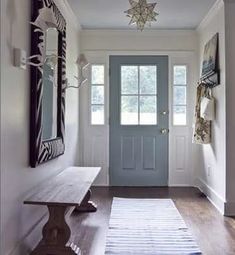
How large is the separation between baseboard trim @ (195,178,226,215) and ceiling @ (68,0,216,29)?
2.20 metres

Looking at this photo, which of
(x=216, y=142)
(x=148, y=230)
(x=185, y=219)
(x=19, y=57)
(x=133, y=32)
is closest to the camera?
(x=19, y=57)

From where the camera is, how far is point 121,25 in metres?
5.65

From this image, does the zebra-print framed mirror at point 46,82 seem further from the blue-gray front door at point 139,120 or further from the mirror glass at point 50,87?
the blue-gray front door at point 139,120

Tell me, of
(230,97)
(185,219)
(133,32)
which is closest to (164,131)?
(133,32)

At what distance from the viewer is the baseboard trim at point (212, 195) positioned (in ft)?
14.1

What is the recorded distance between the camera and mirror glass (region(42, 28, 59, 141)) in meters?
3.42

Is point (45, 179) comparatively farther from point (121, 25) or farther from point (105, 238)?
point (121, 25)

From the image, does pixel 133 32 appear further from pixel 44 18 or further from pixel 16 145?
pixel 16 145

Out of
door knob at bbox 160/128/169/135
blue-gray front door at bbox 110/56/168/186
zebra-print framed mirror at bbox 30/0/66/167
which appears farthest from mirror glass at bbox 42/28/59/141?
door knob at bbox 160/128/169/135

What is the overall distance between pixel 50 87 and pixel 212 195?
8.00 ft

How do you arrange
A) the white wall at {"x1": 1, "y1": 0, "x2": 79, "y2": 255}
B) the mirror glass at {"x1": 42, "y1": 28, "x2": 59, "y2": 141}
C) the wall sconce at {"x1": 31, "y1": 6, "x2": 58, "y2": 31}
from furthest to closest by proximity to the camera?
the mirror glass at {"x1": 42, "y1": 28, "x2": 59, "y2": 141} → the wall sconce at {"x1": 31, "y1": 6, "x2": 58, "y2": 31} → the white wall at {"x1": 1, "y1": 0, "x2": 79, "y2": 255}

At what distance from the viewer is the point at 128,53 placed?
5.95 metres

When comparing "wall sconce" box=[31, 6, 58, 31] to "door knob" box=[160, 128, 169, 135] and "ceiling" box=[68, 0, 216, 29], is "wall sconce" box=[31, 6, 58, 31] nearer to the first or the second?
"ceiling" box=[68, 0, 216, 29]

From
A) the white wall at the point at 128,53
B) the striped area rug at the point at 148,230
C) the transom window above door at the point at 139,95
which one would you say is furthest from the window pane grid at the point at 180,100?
the striped area rug at the point at 148,230
